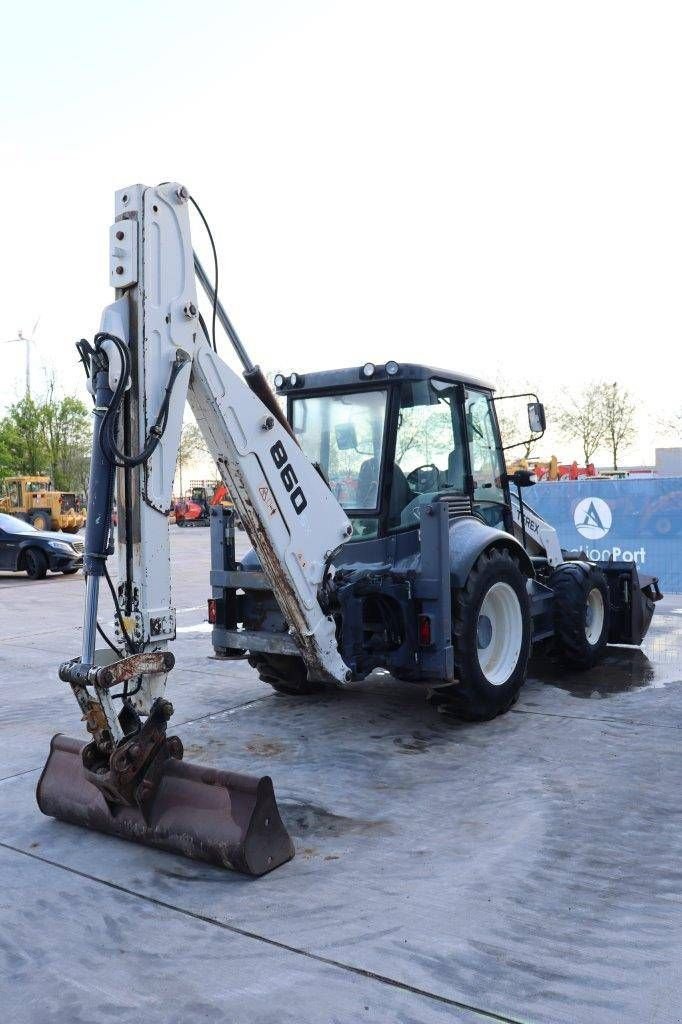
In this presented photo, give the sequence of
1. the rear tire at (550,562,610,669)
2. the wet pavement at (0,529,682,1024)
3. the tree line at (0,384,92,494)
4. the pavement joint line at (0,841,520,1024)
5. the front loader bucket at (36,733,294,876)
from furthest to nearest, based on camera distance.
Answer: the tree line at (0,384,92,494), the rear tire at (550,562,610,669), the front loader bucket at (36,733,294,876), the wet pavement at (0,529,682,1024), the pavement joint line at (0,841,520,1024)

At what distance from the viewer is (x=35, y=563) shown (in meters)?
16.8

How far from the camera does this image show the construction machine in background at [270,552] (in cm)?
391

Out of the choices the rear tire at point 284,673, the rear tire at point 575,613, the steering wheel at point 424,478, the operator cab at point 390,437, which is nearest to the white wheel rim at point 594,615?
the rear tire at point 575,613

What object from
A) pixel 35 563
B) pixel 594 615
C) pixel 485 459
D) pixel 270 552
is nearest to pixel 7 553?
pixel 35 563

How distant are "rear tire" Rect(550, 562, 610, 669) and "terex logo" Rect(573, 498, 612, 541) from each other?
5.90m

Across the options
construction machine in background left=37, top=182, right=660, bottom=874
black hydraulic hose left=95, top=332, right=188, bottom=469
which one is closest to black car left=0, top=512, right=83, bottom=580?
construction machine in background left=37, top=182, right=660, bottom=874

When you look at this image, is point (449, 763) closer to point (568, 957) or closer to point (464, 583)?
point (464, 583)

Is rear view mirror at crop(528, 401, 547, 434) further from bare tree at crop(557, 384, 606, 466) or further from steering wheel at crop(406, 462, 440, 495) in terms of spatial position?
bare tree at crop(557, 384, 606, 466)

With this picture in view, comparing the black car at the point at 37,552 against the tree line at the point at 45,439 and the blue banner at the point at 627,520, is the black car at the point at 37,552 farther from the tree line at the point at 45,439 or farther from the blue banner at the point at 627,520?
the tree line at the point at 45,439

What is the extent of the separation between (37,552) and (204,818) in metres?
14.1

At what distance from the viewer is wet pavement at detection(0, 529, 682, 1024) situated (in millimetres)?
2805

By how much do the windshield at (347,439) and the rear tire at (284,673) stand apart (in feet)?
4.55

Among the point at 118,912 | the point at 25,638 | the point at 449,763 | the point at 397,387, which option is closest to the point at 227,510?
the point at 397,387

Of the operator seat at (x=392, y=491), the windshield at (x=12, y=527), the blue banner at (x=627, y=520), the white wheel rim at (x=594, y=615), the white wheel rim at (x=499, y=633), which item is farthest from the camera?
the windshield at (x=12, y=527)
